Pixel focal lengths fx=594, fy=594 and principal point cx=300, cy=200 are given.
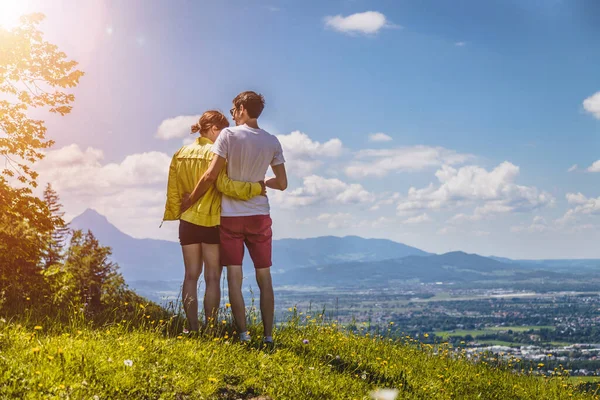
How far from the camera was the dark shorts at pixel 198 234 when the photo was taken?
6750mm

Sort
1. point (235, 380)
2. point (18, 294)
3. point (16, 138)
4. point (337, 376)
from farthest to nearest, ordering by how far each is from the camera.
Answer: point (16, 138)
point (18, 294)
point (337, 376)
point (235, 380)

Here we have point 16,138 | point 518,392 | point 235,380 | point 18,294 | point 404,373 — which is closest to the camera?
point 235,380

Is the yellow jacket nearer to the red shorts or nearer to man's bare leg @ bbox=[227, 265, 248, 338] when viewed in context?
the red shorts

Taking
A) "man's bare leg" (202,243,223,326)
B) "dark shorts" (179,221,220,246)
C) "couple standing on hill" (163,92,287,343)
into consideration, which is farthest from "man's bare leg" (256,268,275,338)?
"dark shorts" (179,221,220,246)

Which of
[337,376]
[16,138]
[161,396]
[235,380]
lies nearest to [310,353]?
[337,376]

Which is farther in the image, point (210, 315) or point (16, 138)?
point (16, 138)

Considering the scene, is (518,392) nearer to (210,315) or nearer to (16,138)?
(210,315)

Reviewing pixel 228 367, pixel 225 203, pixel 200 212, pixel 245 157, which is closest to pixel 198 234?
pixel 200 212

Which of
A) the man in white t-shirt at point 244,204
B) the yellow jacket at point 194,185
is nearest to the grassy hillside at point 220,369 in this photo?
the man in white t-shirt at point 244,204

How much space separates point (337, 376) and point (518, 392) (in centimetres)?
307

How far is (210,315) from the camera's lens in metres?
6.89

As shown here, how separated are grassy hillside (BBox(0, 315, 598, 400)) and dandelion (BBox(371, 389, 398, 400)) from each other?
0.26 ft

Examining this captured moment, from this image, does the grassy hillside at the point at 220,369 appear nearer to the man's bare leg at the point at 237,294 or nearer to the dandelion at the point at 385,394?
the dandelion at the point at 385,394

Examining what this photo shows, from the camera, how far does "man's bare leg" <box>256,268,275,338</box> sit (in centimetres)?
680
